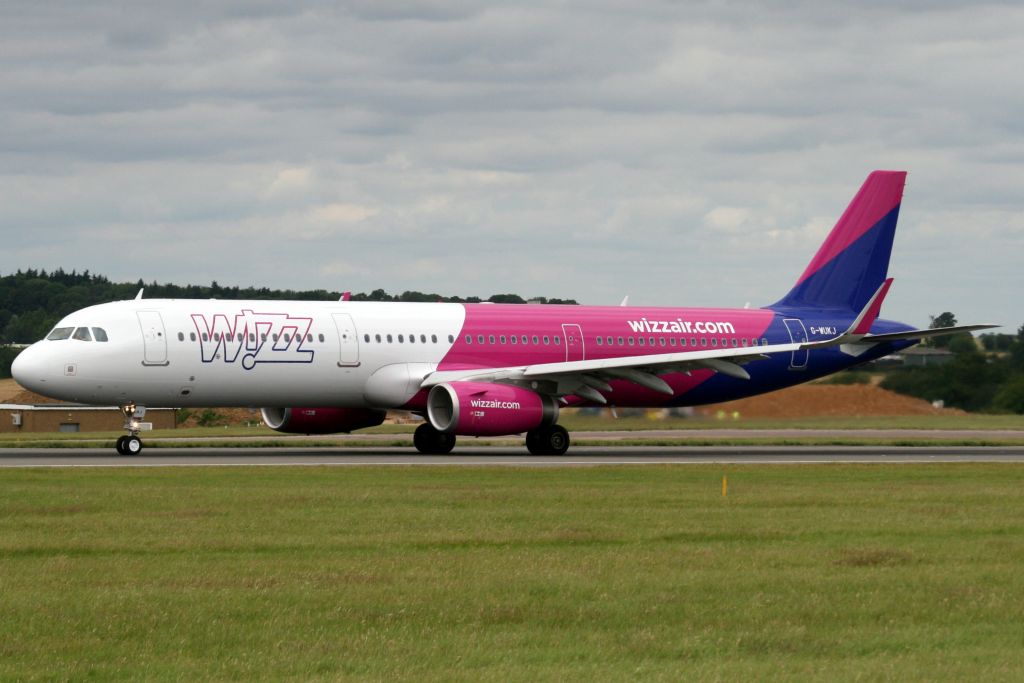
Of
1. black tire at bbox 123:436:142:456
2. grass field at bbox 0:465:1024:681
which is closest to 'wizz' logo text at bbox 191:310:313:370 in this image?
black tire at bbox 123:436:142:456

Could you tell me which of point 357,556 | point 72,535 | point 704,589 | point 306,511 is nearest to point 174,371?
point 306,511

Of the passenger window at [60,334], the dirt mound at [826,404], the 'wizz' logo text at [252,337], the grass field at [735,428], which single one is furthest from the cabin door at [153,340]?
the dirt mound at [826,404]

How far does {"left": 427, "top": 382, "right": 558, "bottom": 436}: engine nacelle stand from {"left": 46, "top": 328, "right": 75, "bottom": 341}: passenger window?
8998 mm

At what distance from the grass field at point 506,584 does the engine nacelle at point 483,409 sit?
37.5 ft

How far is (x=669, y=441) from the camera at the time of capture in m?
48.2

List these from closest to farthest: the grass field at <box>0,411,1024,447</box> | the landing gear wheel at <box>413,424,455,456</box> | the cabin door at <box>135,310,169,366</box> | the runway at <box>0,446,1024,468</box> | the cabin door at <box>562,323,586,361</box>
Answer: the runway at <box>0,446,1024,468</box>
the cabin door at <box>135,310,169,366</box>
the landing gear wheel at <box>413,424,455,456</box>
the cabin door at <box>562,323,586,361</box>
the grass field at <box>0,411,1024,447</box>

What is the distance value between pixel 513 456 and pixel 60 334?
A: 11622 millimetres

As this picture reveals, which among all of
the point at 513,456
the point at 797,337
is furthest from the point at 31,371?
the point at 797,337

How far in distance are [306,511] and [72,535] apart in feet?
13.5

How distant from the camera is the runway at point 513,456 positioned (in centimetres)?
3478

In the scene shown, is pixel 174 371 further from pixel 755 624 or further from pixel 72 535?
pixel 755 624

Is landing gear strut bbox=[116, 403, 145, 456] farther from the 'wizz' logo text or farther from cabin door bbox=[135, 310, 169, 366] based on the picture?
the 'wizz' logo text

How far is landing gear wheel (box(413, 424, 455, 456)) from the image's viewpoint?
41469 mm

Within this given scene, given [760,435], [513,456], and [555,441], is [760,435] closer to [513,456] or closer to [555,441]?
[555,441]
